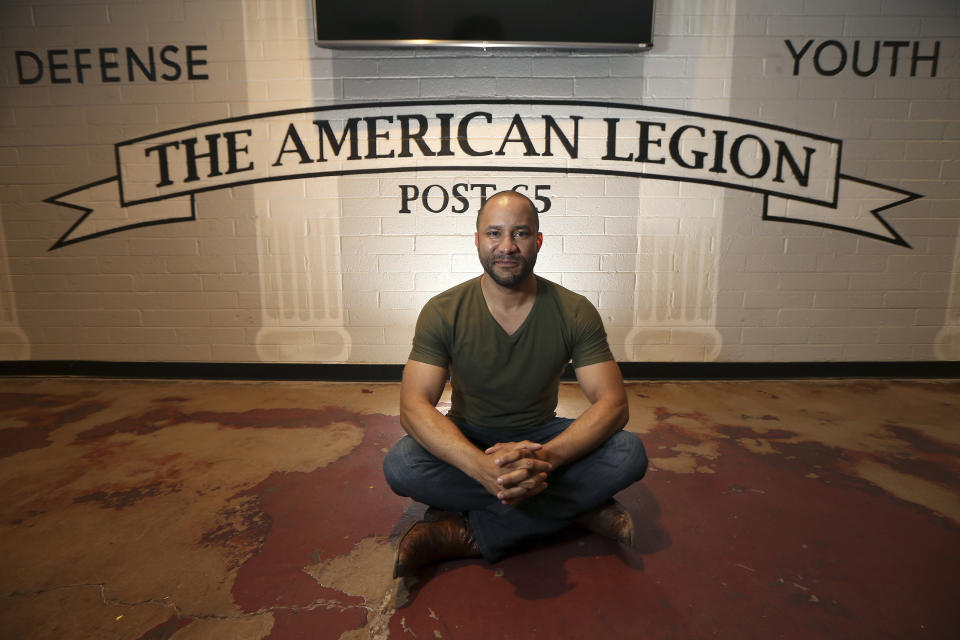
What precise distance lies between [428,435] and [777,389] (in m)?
2.98

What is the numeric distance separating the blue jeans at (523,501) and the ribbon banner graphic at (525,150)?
247cm

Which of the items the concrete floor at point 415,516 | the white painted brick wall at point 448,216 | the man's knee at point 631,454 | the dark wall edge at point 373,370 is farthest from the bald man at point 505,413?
the dark wall edge at point 373,370

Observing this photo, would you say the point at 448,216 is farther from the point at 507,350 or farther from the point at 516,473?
the point at 516,473

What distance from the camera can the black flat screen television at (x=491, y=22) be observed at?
3.31m

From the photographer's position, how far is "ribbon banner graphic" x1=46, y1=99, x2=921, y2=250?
3.59 metres

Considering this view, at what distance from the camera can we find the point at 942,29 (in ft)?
11.3

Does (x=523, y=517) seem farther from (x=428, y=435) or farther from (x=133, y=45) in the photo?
(x=133, y=45)

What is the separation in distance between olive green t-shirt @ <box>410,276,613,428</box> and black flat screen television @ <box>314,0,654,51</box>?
230 cm

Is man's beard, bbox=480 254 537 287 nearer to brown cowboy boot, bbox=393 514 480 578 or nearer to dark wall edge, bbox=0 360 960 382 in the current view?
brown cowboy boot, bbox=393 514 480 578

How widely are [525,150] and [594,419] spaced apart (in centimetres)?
247

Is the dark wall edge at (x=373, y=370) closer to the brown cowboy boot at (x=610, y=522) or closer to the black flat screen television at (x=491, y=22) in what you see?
the brown cowboy boot at (x=610, y=522)

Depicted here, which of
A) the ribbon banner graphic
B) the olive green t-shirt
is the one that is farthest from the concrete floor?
the ribbon banner graphic

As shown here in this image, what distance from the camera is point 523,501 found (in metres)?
1.67

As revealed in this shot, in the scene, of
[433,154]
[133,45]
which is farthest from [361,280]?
[133,45]
